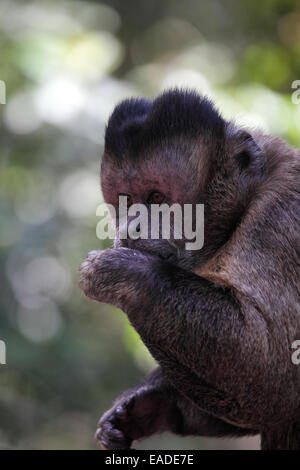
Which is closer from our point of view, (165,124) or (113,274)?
(113,274)

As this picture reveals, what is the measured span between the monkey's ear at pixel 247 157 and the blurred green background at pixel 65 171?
7.74 feet

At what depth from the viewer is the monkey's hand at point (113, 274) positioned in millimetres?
3832

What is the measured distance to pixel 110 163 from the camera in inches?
→ 177

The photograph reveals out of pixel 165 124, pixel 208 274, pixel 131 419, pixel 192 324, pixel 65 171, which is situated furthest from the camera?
pixel 65 171

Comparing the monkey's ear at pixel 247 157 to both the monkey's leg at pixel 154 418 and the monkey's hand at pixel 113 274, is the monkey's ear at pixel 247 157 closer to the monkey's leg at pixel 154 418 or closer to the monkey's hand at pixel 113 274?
the monkey's hand at pixel 113 274

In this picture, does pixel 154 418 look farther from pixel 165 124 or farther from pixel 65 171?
pixel 65 171

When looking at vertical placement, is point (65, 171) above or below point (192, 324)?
above

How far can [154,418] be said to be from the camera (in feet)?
15.4

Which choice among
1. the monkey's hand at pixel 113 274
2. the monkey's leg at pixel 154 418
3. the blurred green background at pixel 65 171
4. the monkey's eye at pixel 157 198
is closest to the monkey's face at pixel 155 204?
the monkey's eye at pixel 157 198

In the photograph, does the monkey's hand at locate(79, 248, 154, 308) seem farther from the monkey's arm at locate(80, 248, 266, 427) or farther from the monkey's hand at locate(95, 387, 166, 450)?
the monkey's hand at locate(95, 387, 166, 450)

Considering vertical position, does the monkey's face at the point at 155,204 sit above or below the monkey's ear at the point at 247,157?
below

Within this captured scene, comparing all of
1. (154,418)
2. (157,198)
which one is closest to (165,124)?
(157,198)

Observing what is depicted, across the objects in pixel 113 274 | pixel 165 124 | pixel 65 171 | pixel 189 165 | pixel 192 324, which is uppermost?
pixel 65 171

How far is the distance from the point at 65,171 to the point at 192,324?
207 inches
